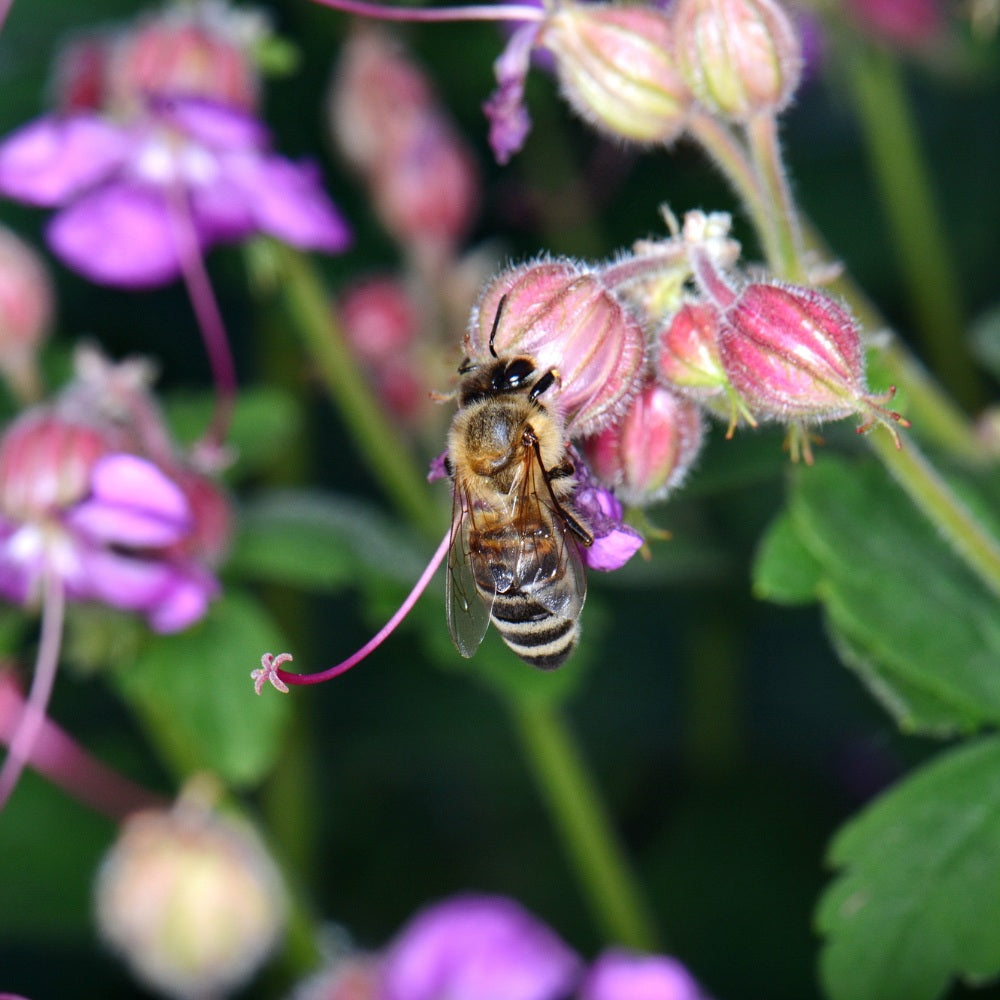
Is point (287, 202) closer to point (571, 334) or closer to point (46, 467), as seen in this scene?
point (46, 467)

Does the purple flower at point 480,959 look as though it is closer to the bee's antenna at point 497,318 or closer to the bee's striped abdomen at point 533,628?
the bee's striped abdomen at point 533,628

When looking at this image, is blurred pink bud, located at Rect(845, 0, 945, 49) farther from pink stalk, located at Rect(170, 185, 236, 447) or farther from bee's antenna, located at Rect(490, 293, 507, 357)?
bee's antenna, located at Rect(490, 293, 507, 357)

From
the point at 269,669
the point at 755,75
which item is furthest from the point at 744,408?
the point at 269,669

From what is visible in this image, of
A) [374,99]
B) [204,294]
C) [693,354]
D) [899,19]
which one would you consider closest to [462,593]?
[693,354]

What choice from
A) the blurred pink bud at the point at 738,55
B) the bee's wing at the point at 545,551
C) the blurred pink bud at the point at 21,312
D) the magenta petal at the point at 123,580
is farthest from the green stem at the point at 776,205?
the blurred pink bud at the point at 21,312

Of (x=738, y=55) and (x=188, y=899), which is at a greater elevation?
(x=738, y=55)

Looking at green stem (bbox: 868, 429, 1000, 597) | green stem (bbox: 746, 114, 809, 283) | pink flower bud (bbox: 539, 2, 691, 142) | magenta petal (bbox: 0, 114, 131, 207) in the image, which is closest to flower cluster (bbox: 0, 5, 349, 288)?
magenta petal (bbox: 0, 114, 131, 207)

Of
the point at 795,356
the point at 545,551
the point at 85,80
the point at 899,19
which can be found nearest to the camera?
the point at 795,356
